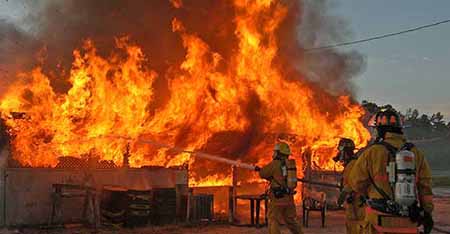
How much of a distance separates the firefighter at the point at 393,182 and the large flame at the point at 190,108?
10.2m

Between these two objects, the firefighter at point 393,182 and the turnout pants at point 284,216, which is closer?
the firefighter at point 393,182

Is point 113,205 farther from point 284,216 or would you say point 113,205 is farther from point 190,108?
point 284,216

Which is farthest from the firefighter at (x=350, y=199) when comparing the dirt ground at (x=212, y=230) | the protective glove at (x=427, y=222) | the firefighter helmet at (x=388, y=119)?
the dirt ground at (x=212, y=230)

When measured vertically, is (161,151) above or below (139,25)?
below

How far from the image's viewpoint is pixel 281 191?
11.3 metres

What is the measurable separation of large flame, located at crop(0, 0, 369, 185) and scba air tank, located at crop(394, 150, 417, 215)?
1061 centimetres

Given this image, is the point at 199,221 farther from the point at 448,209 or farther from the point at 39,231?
the point at 448,209

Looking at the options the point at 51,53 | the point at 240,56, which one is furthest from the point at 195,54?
the point at 51,53

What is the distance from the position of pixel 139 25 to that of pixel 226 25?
107 inches

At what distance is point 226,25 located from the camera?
1786 centimetres

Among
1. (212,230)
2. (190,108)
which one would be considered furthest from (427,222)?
(190,108)

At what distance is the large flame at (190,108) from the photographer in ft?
48.9

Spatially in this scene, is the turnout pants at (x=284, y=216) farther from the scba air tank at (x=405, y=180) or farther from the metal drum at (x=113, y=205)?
the scba air tank at (x=405, y=180)

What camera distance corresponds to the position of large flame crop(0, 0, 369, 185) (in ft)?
48.9
